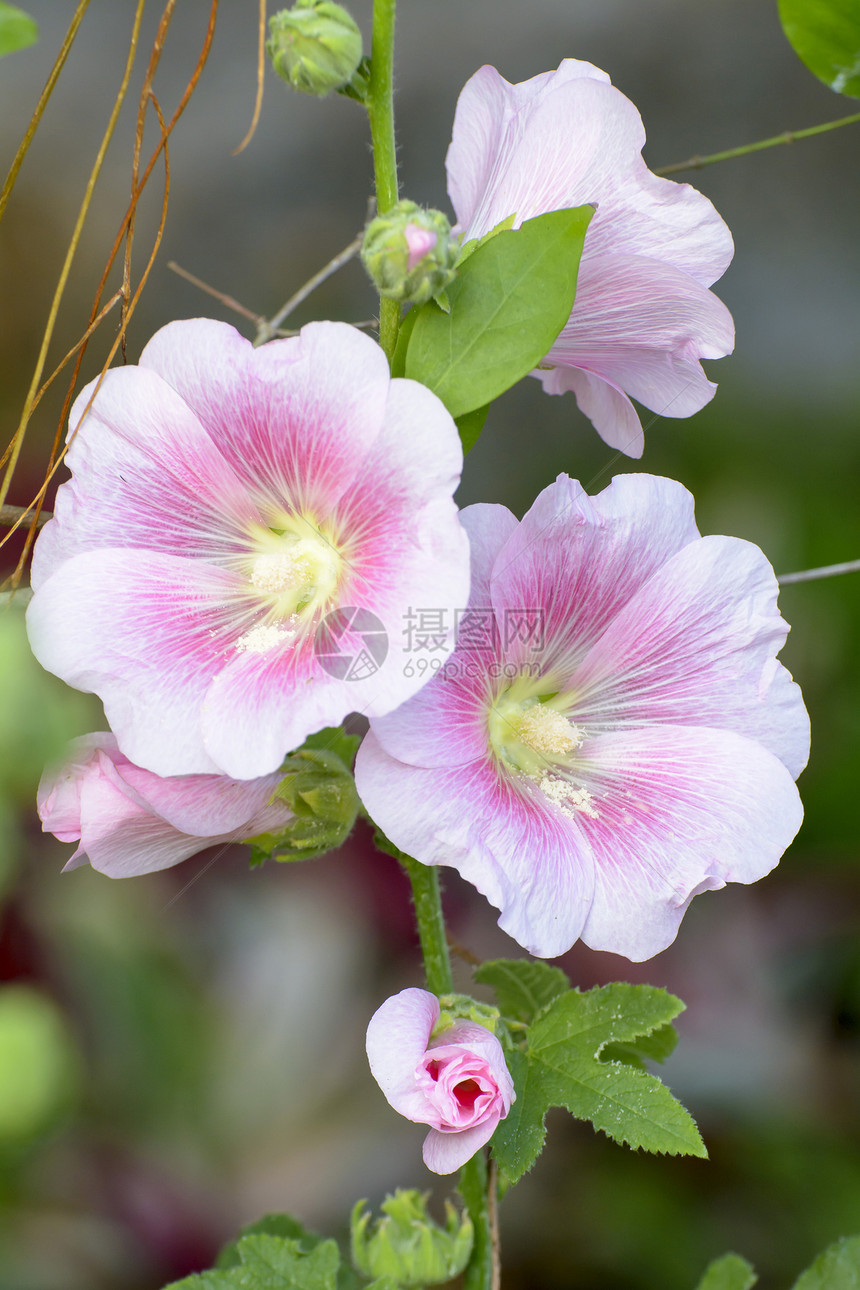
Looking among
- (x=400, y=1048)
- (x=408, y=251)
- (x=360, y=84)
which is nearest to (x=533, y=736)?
(x=400, y=1048)

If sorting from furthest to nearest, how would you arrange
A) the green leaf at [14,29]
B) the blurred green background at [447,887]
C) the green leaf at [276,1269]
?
the blurred green background at [447,887] < the green leaf at [276,1269] < the green leaf at [14,29]

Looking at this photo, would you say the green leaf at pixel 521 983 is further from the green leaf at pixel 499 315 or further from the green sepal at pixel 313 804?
the green leaf at pixel 499 315

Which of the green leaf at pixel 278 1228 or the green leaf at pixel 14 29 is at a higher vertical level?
the green leaf at pixel 14 29

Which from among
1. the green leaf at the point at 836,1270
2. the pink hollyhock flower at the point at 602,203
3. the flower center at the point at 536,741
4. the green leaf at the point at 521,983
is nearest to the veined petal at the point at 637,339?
the pink hollyhock flower at the point at 602,203

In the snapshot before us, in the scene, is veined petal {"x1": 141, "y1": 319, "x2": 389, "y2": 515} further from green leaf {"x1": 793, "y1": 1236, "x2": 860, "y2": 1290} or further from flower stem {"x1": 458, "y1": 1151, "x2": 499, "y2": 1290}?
green leaf {"x1": 793, "y1": 1236, "x2": 860, "y2": 1290}

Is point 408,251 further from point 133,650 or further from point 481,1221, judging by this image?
point 481,1221

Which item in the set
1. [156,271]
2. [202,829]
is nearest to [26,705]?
[202,829]
